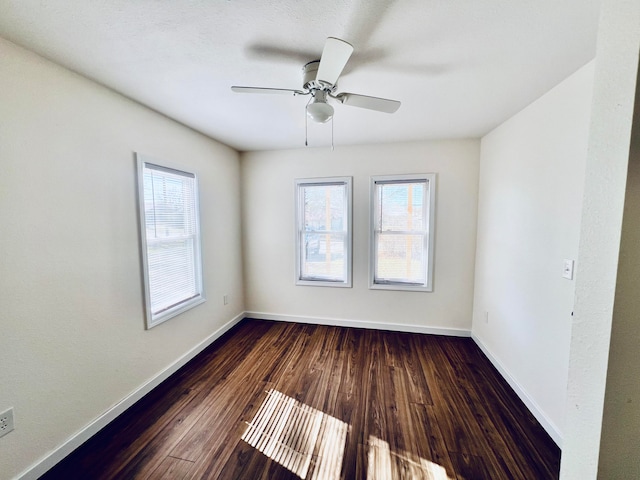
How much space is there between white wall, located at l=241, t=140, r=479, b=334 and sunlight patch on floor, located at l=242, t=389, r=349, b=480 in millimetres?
1533

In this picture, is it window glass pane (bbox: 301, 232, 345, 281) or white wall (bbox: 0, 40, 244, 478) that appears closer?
white wall (bbox: 0, 40, 244, 478)

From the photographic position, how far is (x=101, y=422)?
1.70 m

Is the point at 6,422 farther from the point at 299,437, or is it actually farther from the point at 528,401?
the point at 528,401

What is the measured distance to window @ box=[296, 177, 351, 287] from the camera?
10.6 ft

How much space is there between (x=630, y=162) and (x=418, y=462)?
180cm

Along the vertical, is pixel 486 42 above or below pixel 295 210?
above

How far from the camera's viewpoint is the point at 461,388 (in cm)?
211

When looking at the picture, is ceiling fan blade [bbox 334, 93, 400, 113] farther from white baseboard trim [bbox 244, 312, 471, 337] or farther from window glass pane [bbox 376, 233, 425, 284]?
white baseboard trim [bbox 244, 312, 471, 337]

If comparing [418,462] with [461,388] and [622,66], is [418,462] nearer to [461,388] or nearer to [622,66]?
[461,388]

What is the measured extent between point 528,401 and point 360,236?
212 cm

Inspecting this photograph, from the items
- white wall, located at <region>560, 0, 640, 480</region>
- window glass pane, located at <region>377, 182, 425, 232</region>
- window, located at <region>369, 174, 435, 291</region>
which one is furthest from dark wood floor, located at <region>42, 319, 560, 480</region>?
window glass pane, located at <region>377, 182, 425, 232</region>

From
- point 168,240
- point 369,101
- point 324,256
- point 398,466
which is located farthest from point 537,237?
point 168,240

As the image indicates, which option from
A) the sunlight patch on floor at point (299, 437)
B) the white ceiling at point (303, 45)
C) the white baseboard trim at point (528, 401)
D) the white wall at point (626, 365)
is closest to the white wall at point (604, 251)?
the white wall at point (626, 365)

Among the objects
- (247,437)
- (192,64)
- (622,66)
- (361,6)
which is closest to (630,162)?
(622,66)
